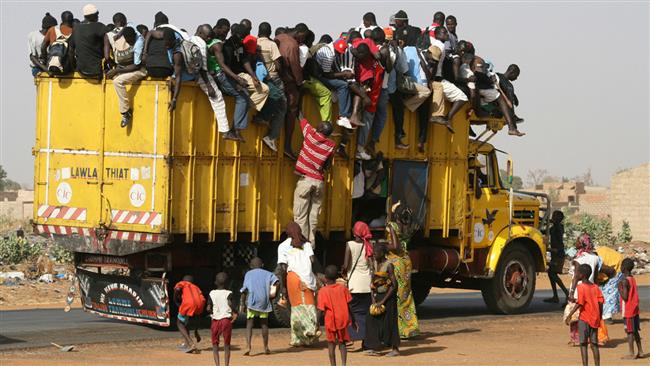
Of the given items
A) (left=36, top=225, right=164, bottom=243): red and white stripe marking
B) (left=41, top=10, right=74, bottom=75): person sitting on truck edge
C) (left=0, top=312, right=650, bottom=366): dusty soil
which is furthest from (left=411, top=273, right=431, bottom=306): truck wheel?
(left=41, top=10, right=74, bottom=75): person sitting on truck edge

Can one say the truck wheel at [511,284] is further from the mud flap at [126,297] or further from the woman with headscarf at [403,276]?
the mud flap at [126,297]

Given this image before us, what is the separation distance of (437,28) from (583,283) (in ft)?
19.2

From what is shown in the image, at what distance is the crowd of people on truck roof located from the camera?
50.4 ft

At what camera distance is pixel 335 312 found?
1295 cm

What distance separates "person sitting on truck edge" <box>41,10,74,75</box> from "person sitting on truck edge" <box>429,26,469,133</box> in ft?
17.2

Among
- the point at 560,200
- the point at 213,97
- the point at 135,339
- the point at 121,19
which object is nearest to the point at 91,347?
the point at 135,339

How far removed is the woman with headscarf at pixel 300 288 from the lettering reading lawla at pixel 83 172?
283 cm

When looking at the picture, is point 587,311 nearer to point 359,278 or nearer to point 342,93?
point 359,278

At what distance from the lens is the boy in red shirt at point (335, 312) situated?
507 inches

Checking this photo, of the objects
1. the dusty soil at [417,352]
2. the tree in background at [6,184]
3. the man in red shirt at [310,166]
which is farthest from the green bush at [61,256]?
the tree in background at [6,184]

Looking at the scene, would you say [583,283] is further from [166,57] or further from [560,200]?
[560,200]

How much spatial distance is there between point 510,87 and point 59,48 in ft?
23.4

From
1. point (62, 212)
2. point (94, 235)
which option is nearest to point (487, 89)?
point (94, 235)

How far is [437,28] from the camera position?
18250 mm
